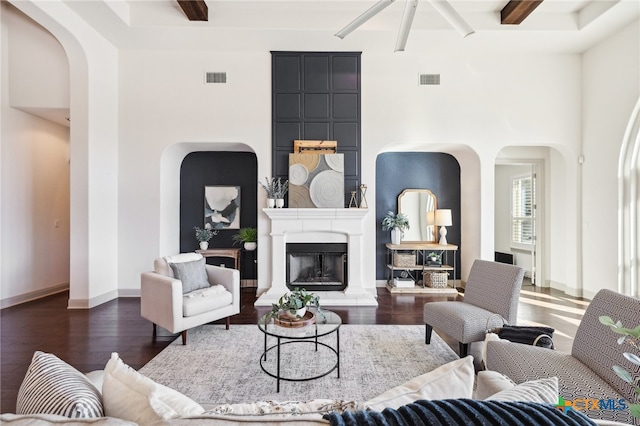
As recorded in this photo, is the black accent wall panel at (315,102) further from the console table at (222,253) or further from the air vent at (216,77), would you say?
the console table at (222,253)

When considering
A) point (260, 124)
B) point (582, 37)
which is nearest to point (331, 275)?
point (260, 124)

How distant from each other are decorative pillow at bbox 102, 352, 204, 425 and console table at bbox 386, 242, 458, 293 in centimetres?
448

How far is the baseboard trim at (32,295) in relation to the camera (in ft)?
14.1

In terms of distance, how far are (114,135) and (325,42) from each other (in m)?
3.56

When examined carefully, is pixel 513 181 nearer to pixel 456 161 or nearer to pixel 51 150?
pixel 456 161

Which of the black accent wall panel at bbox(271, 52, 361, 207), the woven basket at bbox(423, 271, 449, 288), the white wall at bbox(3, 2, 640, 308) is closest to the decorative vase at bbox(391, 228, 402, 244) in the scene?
the white wall at bbox(3, 2, 640, 308)

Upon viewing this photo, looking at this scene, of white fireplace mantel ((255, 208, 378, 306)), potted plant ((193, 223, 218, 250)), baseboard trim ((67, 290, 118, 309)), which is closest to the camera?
baseboard trim ((67, 290, 118, 309))

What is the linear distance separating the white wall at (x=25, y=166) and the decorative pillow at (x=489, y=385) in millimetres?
5967

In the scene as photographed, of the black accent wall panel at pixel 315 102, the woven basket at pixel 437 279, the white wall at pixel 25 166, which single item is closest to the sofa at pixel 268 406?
the black accent wall panel at pixel 315 102

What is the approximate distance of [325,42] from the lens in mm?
4512

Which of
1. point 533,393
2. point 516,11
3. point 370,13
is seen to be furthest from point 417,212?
point 533,393

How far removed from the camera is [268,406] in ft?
2.85

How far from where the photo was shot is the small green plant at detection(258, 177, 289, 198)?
4.70 meters

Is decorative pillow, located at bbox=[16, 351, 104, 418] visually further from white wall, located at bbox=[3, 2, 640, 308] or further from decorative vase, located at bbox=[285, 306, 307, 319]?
white wall, located at bbox=[3, 2, 640, 308]
